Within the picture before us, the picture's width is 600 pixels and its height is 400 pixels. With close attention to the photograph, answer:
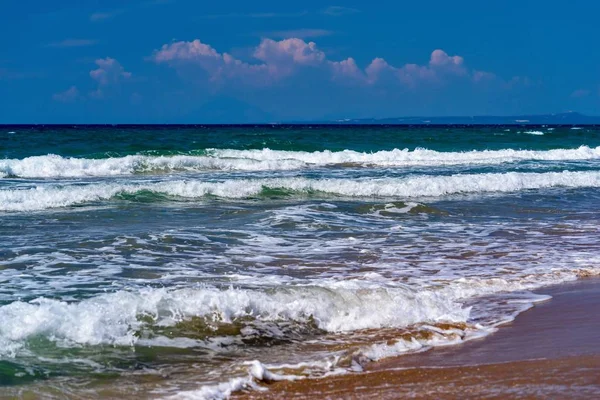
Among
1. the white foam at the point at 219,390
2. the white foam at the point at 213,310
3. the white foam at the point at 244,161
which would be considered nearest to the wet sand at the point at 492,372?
the white foam at the point at 219,390

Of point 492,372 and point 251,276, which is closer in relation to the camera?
point 492,372

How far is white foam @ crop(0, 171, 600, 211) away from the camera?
1455 cm

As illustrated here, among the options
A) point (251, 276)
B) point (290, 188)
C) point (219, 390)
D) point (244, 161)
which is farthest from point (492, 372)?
point (244, 161)

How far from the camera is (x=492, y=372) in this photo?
4.57 meters

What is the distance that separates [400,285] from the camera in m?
7.09

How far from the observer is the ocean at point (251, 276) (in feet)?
16.2

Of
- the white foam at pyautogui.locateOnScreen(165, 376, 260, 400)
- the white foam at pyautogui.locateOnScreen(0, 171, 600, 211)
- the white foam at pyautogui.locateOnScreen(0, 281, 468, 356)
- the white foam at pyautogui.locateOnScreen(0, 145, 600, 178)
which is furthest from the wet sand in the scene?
the white foam at pyautogui.locateOnScreen(0, 145, 600, 178)

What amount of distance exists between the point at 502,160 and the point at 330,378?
27.0 metres

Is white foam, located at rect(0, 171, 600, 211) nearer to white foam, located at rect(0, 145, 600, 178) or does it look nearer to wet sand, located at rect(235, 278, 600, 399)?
white foam, located at rect(0, 145, 600, 178)

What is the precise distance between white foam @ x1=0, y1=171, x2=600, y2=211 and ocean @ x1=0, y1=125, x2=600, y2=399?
0.07 m

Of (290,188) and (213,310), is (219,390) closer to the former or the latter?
(213,310)

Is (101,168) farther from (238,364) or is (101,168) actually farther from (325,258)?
A: (238,364)

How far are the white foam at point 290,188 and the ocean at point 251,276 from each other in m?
0.07

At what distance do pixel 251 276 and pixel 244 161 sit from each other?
19.3 metres
